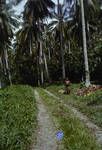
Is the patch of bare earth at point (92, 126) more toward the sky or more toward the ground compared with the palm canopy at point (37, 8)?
more toward the ground

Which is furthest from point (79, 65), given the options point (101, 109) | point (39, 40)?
point (101, 109)

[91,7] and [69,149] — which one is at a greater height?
[91,7]

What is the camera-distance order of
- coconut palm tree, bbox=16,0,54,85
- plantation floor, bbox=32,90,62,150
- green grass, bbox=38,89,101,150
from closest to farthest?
green grass, bbox=38,89,101,150 → plantation floor, bbox=32,90,62,150 → coconut palm tree, bbox=16,0,54,85

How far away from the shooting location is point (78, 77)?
57.1 meters

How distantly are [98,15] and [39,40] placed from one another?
25.7 feet

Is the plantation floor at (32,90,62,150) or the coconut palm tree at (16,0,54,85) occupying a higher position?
the coconut palm tree at (16,0,54,85)

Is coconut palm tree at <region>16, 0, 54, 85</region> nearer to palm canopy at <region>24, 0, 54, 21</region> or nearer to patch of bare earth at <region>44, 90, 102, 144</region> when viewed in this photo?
palm canopy at <region>24, 0, 54, 21</region>

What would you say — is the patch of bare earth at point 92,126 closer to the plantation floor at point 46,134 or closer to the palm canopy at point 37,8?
the plantation floor at point 46,134

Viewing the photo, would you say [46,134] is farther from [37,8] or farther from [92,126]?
[37,8]

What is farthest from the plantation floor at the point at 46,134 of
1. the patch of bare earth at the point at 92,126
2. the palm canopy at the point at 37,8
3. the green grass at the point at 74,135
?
the palm canopy at the point at 37,8

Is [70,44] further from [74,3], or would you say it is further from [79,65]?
[74,3]

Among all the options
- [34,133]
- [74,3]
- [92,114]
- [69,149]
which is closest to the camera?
[69,149]

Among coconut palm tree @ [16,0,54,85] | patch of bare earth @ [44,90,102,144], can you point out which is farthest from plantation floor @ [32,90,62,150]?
coconut palm tree @ [16,0,54,85]

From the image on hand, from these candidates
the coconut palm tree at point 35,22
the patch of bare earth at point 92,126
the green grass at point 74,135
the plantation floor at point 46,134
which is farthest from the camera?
the coconut palm tree at point 35,22
